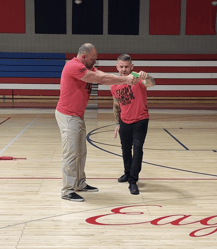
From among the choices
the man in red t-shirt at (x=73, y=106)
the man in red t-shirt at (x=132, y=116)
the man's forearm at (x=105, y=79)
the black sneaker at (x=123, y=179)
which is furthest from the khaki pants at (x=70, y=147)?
the black sneaker at (x=123, y=179)

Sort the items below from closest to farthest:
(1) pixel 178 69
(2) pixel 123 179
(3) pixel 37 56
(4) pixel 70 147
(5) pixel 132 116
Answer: (4) pixel 70 147 < (5) pixel 132 116 < (2) pixel 123 179 < (3) pixel 37 56 < (1) pixel 178 69

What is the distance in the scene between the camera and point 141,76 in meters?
3.48

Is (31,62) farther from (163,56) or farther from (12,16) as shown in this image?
(163,56)

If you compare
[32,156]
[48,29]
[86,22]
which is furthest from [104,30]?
[32,156]

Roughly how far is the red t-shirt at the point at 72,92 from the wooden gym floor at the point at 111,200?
957mm

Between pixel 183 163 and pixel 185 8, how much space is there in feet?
31.3

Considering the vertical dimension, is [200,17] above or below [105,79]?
above

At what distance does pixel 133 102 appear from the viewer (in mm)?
3951

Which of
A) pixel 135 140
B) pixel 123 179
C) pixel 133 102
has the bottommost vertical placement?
pixel 123 179

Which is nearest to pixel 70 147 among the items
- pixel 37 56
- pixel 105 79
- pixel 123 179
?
pixel 105 79

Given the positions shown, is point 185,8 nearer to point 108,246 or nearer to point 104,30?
point 104,30

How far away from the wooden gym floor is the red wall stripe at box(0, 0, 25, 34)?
23.6 feet

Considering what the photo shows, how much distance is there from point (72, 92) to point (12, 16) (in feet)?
34.8

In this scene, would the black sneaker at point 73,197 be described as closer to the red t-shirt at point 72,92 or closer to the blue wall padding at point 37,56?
the red t-shirt at point 72,92
